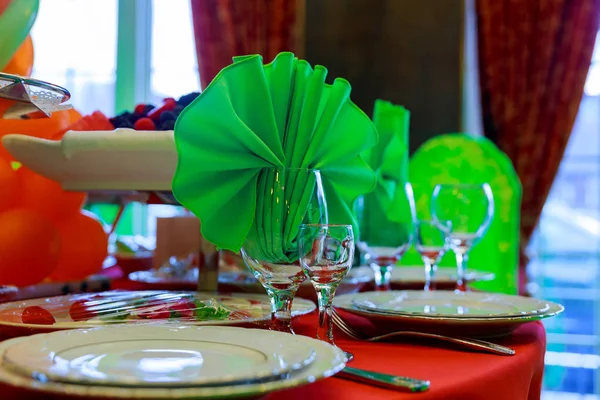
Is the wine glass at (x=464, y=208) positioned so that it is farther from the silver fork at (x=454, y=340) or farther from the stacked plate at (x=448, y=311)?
the silver fork at (x=454, y=340)

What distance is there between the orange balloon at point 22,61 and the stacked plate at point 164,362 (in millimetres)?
735

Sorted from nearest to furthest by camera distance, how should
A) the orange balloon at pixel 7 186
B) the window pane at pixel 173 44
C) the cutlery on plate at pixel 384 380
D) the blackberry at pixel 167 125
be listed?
1. the cutlery on plate at pixel 384 380
2. the blackberry at pixel 167 125
3. the orange balloon at pixel 7 186
4. the window pane at pixel 173 44

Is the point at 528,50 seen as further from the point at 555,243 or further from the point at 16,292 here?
the point at 16,292

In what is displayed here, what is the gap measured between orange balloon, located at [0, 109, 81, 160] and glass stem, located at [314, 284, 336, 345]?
2.14 ft

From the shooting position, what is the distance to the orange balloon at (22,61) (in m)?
1.18

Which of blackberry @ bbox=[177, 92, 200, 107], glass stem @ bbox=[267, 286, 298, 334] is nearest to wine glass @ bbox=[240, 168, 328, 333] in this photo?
glass stem @ bbox=[267, 286, 298, 334]

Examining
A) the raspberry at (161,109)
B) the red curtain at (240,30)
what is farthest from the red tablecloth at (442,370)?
the red curtain at (240,30)

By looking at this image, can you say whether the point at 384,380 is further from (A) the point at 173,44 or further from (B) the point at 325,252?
(A) the point at 173,44

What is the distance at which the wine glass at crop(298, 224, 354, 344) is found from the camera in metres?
0.68

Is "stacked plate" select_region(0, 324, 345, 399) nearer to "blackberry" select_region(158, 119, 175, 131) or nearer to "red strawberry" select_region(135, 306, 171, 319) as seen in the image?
"red strawberry" select_region(135, 306, 171, 319)

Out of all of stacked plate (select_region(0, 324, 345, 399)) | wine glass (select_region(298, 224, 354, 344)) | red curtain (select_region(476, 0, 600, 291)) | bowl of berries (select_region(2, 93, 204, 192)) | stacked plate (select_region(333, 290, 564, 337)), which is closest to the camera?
stacked plate (select_region(0, 324, 345, 399))

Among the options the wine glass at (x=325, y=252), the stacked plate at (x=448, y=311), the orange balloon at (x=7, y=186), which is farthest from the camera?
the orange balloon at (x=7, y=186)

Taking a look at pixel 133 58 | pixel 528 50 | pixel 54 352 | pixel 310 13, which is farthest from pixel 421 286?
pixel 133 58

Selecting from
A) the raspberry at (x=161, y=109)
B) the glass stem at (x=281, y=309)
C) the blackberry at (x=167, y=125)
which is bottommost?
the glass stem at (x=281, y=309)
